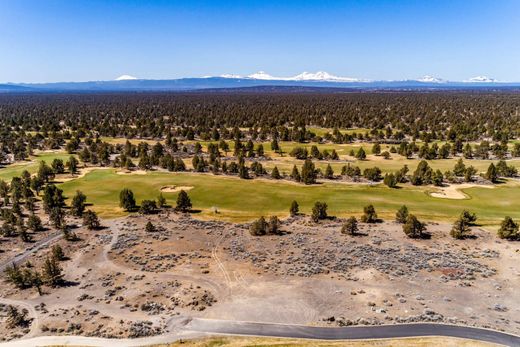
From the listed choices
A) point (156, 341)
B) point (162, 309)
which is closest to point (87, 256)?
point (162, 309)

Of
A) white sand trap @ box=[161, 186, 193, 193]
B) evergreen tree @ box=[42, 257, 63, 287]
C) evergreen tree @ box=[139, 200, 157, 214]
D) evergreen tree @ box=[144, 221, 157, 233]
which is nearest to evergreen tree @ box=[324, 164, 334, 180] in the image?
white sand trap @ box=[161, 186, 193, 193]

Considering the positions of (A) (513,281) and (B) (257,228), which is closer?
(A) (513,281)

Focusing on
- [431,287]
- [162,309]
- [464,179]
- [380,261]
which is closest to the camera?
[162,309]

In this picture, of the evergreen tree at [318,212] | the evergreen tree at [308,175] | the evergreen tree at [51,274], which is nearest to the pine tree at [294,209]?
the evergreen tree at [318,212]

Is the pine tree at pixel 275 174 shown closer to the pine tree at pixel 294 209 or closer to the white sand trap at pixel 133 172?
the pine tree at pixel 294 209

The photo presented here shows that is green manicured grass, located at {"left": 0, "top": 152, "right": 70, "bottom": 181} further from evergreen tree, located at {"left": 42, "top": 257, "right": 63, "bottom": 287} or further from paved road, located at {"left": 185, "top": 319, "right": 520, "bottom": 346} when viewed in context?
paved road, located at {"left": 185, "top": 319, "right": 520, "bottom": 346}

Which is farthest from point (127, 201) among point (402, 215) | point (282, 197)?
point (402, 215)

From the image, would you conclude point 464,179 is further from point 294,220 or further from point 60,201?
point 60,201
